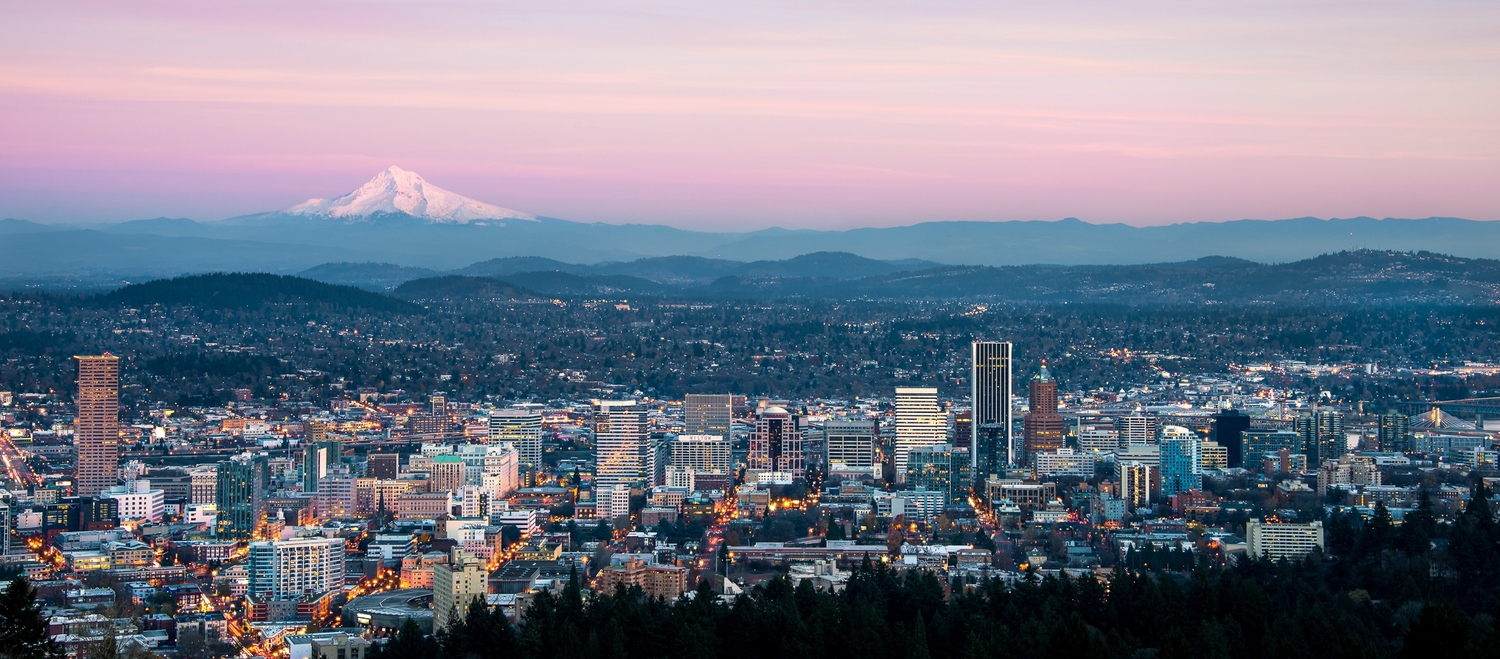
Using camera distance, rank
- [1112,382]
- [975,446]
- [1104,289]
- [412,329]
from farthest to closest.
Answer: [1104,289] < [412,329] < [1112,382] < [975,446]

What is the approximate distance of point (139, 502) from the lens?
33.5 meters

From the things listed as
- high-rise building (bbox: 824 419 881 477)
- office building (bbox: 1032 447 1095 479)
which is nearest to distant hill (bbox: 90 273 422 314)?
high-rise building (bbox: 824 419 881 477)

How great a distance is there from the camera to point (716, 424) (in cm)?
4553

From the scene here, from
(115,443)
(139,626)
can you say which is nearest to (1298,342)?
(115,443)

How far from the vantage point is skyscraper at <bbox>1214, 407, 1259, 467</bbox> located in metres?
41.7

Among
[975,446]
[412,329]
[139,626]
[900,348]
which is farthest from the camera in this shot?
[412,329]

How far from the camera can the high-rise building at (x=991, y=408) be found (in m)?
40.5

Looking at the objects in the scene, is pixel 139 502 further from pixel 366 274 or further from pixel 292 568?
pixel 366 274

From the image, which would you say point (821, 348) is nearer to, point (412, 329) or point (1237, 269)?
point (412, 329)

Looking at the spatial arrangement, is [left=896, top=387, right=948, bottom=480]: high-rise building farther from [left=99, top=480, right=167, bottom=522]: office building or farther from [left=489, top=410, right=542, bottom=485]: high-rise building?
[left=99, top=480, right=167, bottom=522]: office building

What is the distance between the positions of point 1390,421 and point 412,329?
137 ft

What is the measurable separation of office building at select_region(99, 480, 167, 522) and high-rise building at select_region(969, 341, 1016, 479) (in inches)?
575

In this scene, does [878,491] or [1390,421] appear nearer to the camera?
[878,491]

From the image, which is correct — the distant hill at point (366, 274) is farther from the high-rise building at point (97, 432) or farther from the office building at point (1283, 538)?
the office building at point (1283, 538)
